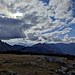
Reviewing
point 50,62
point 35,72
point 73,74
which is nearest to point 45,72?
point 35,72

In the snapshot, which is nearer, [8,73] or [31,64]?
[8,73]

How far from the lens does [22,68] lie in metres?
61.2

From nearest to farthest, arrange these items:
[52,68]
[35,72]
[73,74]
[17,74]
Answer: [17,74]
[35,72]
[73,74]
[52,68]

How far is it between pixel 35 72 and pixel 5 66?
9.54 m

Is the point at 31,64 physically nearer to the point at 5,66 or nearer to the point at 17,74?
the point at 5,66

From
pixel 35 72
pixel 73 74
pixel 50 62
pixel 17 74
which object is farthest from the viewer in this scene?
pixel 50 62

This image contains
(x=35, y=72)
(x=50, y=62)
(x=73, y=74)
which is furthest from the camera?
(x=50, y=62)

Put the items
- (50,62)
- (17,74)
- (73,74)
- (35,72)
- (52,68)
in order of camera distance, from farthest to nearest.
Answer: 1. (50,62)
2. (52,68)
3. (73,74)
4. (35,72)
5. (17,74)

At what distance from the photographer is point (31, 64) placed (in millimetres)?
66250

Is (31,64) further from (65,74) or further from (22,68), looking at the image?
(65,74)

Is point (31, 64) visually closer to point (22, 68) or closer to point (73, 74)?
point (22, 68)

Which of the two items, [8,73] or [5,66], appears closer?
[8,73]

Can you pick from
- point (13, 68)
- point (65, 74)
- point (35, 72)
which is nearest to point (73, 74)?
point (65, 74)

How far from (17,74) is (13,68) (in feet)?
25.2
